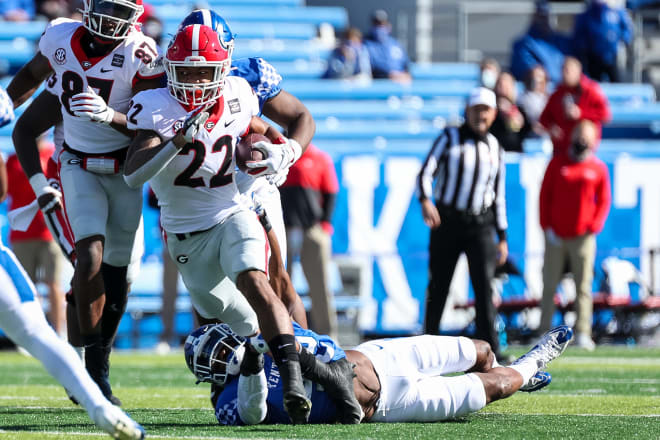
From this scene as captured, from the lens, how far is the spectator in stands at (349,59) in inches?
524

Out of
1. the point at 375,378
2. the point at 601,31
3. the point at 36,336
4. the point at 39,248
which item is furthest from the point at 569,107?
the point at 36,336

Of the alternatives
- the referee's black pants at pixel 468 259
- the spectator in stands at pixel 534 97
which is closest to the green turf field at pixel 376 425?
the referee's black pants at pixel 468 259

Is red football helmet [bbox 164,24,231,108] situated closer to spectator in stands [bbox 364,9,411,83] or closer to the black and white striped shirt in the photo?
the black and white striped shirt

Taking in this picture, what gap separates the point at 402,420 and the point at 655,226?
24.1 ft

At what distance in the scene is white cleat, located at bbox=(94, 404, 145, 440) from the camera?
2.99 meters

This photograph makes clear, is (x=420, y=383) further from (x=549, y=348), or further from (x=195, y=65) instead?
(x=195, y=65)

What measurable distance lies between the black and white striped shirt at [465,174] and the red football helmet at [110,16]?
2.98 meters

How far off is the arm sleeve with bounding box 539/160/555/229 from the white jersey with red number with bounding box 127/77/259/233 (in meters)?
5.78

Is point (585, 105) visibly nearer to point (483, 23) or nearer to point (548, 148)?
point (548, 148)

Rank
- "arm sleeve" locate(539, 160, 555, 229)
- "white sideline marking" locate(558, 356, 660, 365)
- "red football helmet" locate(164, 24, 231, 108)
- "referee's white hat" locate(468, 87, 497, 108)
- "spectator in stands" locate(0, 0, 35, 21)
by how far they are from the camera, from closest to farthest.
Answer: "red football helmet" locate(164, 24, 231, 108) → "referee's white hat" locate(468, 87, 497, 108) → "white sideline marking" locate(558, 356, 660, 365) → "arm sleeve" locate(539, 160, 555, 229) → "spectator in stands" locate(0, 0, 35, 21)

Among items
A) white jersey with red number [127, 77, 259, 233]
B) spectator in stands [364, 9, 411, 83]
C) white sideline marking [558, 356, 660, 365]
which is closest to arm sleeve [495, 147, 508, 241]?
white sideline marking [558, 356, 660, 365]

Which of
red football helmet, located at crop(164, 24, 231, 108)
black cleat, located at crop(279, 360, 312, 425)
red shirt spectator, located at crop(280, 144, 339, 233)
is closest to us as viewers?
black cleat, located at crop(279, 360, 312, 425)

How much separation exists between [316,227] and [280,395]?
5338 mm

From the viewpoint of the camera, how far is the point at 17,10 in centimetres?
1417
